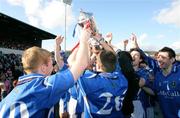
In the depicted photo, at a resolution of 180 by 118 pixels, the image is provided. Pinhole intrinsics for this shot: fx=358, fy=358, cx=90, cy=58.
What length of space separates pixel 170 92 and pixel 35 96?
10.1 ft

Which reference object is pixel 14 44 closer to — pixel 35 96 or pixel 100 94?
pixel 100 94

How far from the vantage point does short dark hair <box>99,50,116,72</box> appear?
4.03m

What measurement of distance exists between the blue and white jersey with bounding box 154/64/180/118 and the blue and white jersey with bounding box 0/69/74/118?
114 inches

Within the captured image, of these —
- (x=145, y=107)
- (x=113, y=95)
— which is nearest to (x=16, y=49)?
(x=145, y=107)

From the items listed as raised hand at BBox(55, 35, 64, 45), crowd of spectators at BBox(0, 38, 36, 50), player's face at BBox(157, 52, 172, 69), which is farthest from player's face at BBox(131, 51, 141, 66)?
crowd of spectators at BBox(0, 38, 36, 50)

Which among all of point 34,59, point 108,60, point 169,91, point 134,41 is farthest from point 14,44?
point 34,59

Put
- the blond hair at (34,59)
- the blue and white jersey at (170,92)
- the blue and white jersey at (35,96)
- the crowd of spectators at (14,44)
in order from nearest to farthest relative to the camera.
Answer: the blue and white jersey at (35,96) < the blond hair at (34,59) < the blue and white jersey at (170,92) < the crowd of spectators at (14,44)

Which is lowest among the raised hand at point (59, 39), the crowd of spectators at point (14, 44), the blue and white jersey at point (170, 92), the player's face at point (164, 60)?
the blue and white jersey at point (170, 92)

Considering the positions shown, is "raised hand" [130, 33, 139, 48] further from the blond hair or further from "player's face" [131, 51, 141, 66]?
the blond hair

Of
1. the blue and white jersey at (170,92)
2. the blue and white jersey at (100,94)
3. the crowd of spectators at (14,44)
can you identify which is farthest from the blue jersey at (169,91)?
the crowd of spectators at (14,44)

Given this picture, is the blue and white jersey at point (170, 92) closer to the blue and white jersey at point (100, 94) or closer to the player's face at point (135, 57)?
the player's face at point (135, 57)

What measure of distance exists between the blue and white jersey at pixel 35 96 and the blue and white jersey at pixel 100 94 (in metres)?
1.10

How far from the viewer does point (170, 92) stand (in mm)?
5379

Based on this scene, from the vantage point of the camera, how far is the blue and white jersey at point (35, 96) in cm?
279
